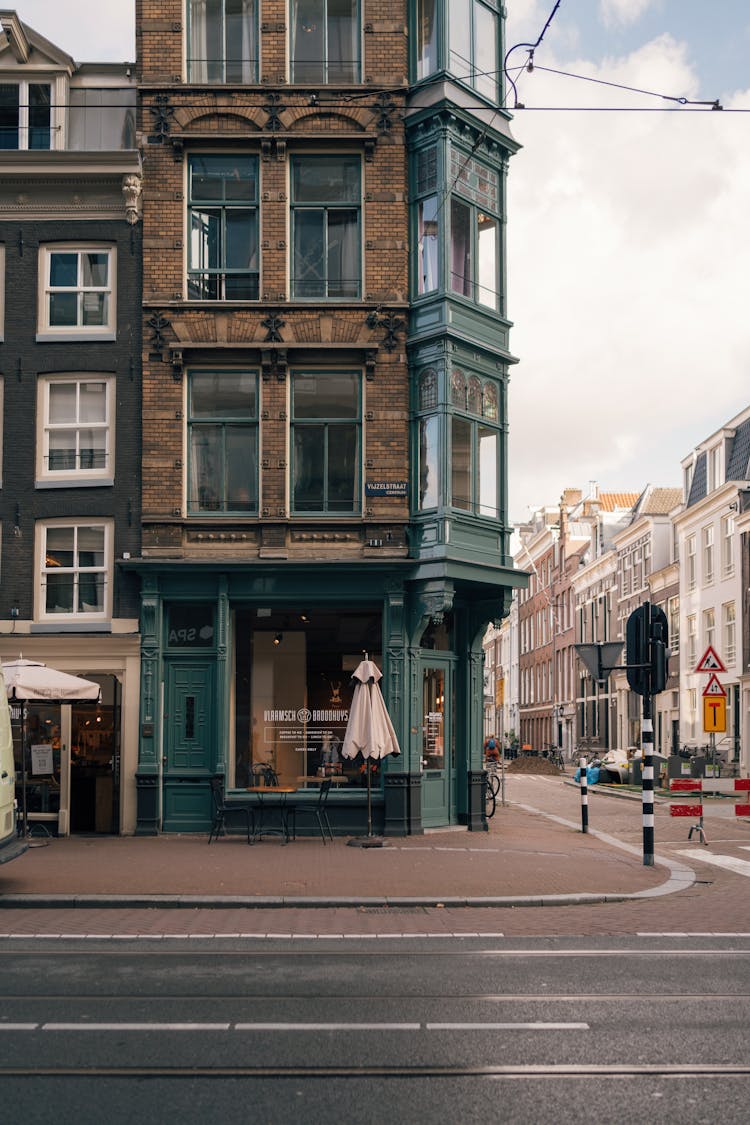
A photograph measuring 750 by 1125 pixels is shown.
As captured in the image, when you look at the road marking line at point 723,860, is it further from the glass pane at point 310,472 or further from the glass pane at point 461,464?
the glass pane at point 310,472

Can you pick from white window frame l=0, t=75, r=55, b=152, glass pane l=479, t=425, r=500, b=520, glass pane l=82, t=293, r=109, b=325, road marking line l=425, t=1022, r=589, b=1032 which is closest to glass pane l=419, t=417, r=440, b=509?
glass pane l=479, t=425, r=500, b=520

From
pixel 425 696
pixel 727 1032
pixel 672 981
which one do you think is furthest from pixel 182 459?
pixel 727 1032

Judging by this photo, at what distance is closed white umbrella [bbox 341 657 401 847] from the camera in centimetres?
1958

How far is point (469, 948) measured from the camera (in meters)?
11.2

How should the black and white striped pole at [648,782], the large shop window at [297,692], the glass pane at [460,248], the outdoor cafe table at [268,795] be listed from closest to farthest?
1. the black and white striped pole at [648,782]
2. the outdoor cafe table at [268,795]
3. the large shop window at [297,692]
4. the glass pane at [460,248]

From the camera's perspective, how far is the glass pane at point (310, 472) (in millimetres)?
22047

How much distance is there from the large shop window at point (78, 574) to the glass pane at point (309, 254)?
5.26 m

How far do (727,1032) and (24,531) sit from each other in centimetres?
1672

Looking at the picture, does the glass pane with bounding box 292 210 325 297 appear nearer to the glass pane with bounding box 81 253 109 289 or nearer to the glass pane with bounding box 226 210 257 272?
the glass pane with bounding box 226 210 257 272

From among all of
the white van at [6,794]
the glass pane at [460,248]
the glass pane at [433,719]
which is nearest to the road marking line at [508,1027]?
the white van at [6,794]

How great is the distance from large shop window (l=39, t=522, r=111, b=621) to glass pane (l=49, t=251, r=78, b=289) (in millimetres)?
4185

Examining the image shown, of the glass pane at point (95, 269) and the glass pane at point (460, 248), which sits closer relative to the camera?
the glass pane at point (460, 248)

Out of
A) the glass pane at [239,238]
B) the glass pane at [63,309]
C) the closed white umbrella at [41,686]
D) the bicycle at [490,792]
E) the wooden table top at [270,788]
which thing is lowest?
the bicycle at [490,792]

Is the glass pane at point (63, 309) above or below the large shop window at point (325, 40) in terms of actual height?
below
